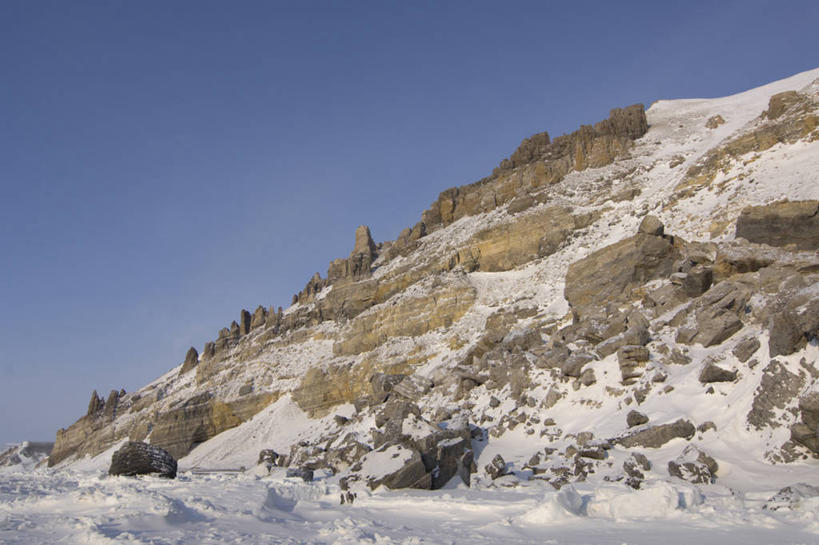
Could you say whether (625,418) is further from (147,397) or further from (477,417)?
(147,397)

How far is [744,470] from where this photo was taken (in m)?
10.9

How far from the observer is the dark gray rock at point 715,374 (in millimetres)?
13555

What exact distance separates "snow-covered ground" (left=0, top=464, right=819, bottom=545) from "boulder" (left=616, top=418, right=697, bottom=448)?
2615 mm

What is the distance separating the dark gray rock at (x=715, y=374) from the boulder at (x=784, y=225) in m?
8.80

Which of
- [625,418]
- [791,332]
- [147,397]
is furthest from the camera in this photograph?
[147,397]

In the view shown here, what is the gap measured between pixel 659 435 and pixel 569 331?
8209mm

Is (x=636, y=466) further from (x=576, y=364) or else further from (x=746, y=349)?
(x=576, y=364)

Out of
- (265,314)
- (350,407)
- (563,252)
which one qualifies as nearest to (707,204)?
(563,252)

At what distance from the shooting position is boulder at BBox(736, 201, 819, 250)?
19375mm

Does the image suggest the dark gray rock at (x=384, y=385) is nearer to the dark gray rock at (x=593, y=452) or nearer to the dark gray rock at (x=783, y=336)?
the dark gray rock at (x=593, y=452)

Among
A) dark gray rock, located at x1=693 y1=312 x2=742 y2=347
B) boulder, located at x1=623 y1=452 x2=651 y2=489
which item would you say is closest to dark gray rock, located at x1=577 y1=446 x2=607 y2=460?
boulder, located at x1=623 y1=452 x2=651 y2=489

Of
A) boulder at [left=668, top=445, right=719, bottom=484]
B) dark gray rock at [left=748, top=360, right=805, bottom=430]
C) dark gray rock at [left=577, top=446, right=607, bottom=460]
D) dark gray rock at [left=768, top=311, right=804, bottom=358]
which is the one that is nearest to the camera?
boulder at [left=668, top=445, right=719, bottom=484]

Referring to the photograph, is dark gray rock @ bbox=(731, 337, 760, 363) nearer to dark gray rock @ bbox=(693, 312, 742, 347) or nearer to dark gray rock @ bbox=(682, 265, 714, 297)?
dark gray rock @ bbox=(693, 312, 742, 347)

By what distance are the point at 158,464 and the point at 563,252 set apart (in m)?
26.5
